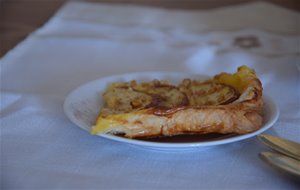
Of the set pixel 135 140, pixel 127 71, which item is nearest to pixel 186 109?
pixel 135 140

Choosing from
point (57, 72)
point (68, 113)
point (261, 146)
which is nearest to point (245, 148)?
point (261, 146)

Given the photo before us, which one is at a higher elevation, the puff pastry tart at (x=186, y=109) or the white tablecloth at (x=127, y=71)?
the puff pastry tart at (x=186, y=109)

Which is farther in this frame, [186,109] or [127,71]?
[127,71]

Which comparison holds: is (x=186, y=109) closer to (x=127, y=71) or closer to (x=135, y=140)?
(x=135, y=140)
